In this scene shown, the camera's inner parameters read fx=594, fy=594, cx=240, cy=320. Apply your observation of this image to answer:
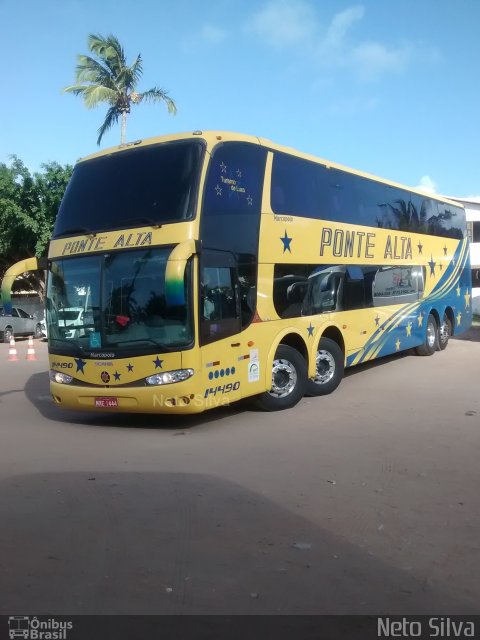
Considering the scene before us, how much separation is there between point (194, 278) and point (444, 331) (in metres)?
10.3

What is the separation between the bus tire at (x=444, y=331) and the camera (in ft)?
51.1

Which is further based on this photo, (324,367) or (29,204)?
(29,204)

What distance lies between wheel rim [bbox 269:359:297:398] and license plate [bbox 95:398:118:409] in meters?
2.48

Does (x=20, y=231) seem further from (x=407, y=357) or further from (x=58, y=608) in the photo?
(x=58, y=608)

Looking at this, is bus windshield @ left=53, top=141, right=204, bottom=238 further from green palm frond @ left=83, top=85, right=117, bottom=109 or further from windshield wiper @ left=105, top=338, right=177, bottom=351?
green palm frond @ left=83, top=85, right=117, bottom=109

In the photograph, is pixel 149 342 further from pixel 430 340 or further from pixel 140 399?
pixel 430 340

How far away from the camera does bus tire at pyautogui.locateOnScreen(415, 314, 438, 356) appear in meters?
14.8

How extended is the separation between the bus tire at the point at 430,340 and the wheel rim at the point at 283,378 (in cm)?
640

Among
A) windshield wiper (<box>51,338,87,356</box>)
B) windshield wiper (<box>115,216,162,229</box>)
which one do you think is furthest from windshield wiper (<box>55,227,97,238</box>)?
windshield wiper (<box>51,338,87,356</box>)

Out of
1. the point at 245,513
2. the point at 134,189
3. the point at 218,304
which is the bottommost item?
the point at 245,513

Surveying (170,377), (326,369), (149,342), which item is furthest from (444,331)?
(149,342)

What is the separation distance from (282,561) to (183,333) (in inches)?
154

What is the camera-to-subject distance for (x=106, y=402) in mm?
7863
